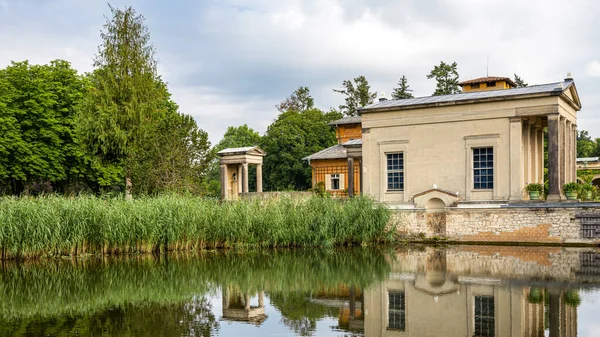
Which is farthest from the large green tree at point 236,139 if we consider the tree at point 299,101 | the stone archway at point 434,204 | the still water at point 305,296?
the still water at point 305,296

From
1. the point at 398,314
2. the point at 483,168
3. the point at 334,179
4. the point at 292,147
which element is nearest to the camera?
the point at 398,314

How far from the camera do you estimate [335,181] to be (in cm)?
3775

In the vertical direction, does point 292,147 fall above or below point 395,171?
above

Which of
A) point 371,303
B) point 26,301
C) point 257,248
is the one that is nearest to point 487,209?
point 257,248

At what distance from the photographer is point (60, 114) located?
124 feet

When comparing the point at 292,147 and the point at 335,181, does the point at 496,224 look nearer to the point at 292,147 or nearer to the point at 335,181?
the point at 335,181

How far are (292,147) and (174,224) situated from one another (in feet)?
95.1

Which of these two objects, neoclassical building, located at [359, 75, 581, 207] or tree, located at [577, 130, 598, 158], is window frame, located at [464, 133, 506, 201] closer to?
neoclassical building, located at [359, 75, 581, 207]

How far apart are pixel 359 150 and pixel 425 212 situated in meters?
5.63

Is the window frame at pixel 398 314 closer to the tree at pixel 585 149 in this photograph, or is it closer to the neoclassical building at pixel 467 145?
the neoclassical building at pixel 467 145

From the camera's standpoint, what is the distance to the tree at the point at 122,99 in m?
31.6

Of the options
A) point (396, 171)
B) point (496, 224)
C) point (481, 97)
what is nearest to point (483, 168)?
point (496, 224)

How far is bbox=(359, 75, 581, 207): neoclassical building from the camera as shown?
2411 cm

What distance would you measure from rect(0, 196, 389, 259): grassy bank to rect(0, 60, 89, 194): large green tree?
16768 millimetres
